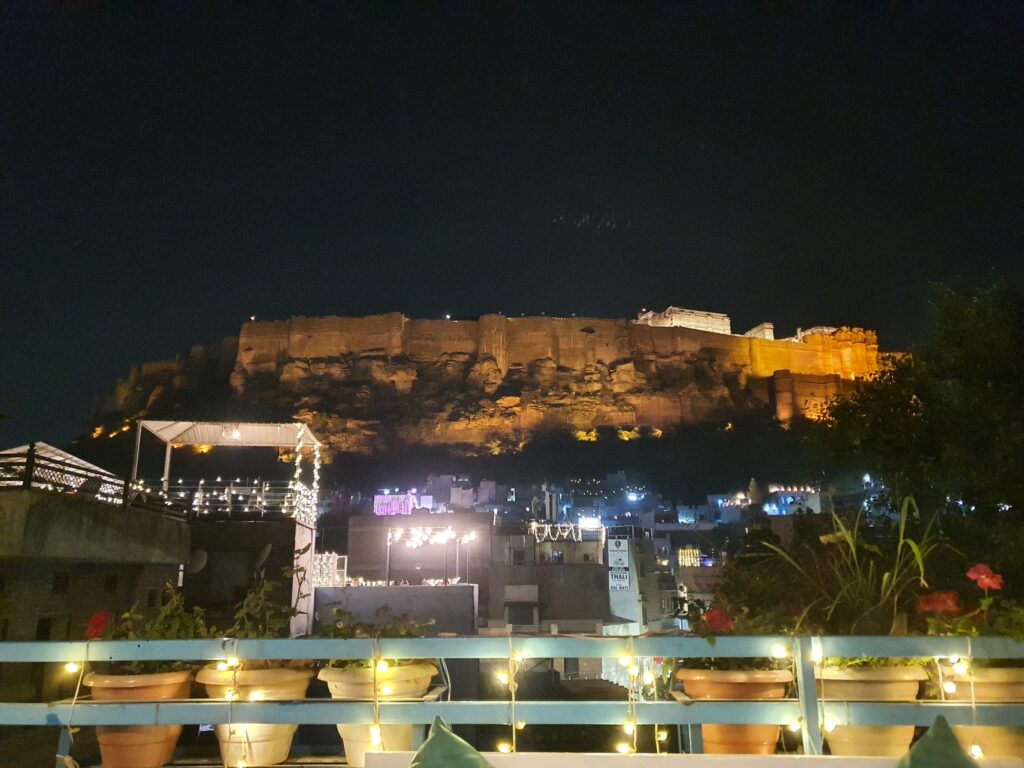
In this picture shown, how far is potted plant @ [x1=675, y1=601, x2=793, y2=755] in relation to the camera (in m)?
2.96

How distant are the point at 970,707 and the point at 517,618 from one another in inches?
677

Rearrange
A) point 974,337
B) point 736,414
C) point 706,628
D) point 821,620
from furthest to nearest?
point 736,414 → point 974,337 → point 821,620 → point 706,628

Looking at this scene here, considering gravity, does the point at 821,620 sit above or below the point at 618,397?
below

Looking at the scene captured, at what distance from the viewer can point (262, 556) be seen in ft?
38.9

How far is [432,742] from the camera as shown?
85.7 inches

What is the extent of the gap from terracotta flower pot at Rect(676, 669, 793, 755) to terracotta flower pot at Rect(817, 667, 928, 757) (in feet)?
0.59

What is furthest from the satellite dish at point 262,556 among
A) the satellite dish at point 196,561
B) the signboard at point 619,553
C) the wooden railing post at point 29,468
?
the signboard at point 619,553

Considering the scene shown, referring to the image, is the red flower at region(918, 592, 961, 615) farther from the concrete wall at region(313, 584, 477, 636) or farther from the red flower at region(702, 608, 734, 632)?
the concrete wall at region(313, 584, 477, 636)

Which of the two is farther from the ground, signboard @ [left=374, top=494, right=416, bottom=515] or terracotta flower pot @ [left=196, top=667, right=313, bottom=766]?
signboard @ [left=374, top=494, right=416, bottom=515]

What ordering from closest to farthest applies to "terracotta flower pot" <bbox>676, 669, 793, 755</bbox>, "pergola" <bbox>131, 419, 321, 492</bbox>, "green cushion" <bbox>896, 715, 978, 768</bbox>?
"green cushion" <bbox>896, 715, 978, 768</bbox>
"terracotta flower pot" <bbox>676, 669, 793, 755</bbox>
"pergola" <bbox>131, 419, 321, 492</bbox>

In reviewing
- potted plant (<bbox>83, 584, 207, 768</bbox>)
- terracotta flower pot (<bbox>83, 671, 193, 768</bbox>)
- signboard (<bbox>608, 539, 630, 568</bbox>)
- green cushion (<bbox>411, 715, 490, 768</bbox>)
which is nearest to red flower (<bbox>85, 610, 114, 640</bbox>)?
potted plant (<bbox>83, 584, 207, 768</bbox>)

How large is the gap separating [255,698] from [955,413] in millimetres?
6211

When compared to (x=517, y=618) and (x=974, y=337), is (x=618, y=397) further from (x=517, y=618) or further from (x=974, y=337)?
(x=974, y=337)

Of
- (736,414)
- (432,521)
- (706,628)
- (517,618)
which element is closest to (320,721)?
(706,628)
